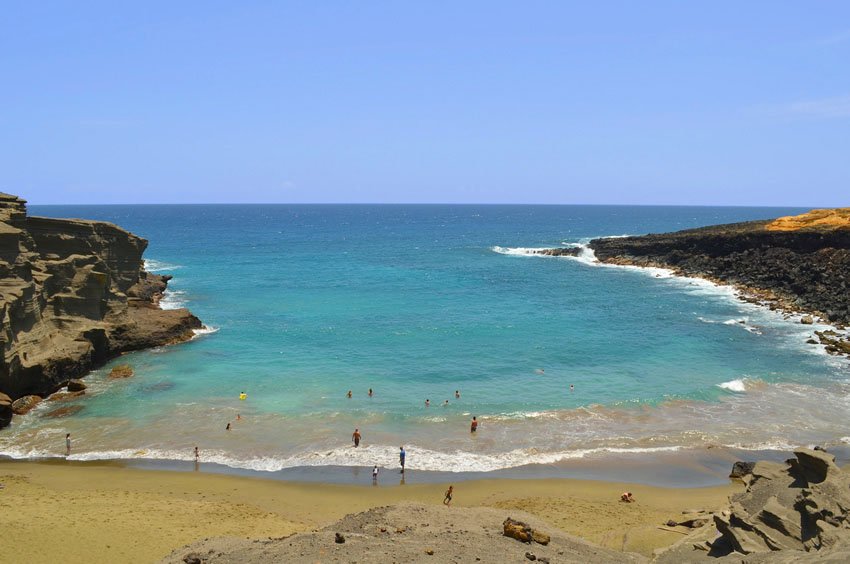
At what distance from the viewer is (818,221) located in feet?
235

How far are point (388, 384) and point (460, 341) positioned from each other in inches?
394

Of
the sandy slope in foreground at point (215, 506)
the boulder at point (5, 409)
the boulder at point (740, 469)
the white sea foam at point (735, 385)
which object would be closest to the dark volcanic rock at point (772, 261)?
the white sea foam at point (735, 385)

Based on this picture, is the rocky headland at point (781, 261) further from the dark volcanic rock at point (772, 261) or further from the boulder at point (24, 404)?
the boulder at point (24, 404)

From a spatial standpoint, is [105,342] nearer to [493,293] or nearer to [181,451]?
[181,451]

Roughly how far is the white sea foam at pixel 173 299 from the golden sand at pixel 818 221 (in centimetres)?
6411

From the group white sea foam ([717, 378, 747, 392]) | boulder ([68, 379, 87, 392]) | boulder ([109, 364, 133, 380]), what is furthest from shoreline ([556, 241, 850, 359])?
boulder ([68, 379, 87, 392])

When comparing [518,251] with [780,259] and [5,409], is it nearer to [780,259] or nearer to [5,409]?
[780,259]

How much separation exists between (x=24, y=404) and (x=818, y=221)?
7608 centimetres

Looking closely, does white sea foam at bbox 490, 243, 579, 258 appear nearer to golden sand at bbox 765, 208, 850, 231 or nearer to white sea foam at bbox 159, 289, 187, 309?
golden sand at bbox 765, 208, 850, 231

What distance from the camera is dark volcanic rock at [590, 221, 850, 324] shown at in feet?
185

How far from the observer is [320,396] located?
107 ft

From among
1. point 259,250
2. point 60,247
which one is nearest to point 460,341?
point 60,247

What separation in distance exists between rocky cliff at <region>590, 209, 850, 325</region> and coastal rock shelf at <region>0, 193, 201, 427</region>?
51451mm

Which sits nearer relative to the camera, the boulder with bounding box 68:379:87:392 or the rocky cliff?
the boulder with bounding box 68:379:87:392
